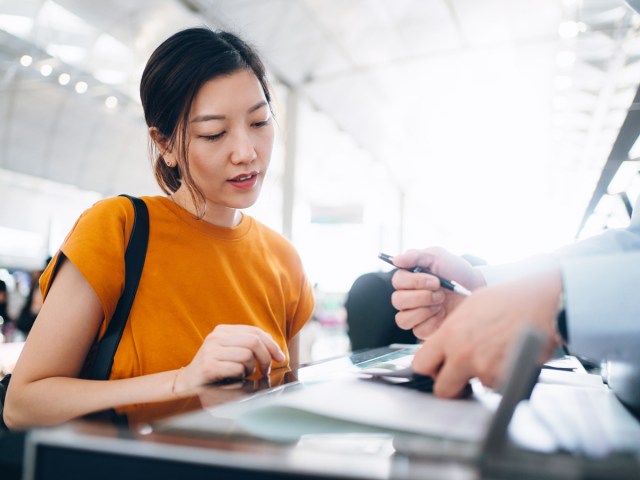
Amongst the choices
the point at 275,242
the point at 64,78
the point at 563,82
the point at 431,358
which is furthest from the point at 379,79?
the point at 431,358

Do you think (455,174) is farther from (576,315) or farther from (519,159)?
(576,315)

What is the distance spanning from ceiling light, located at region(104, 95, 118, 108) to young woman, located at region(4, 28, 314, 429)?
9.45 m

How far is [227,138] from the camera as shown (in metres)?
1.39

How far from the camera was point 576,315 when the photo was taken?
2.04 feet

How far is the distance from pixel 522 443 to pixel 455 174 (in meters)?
16.0

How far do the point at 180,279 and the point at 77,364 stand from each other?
0.32 meters

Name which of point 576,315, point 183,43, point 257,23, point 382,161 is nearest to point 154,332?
point 183,43

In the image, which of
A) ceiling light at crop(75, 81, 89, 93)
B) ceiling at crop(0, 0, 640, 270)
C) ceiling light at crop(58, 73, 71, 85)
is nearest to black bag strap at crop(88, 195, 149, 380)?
ceiling at crop(0, 0, 640, 270)

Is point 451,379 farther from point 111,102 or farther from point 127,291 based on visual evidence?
point 111,102

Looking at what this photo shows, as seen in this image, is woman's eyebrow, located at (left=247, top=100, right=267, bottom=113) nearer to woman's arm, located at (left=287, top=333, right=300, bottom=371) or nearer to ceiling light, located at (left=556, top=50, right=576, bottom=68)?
woman's arm, located at (left=287, top=333, right=300, bottom=371)

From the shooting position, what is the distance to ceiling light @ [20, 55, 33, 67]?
868 cm

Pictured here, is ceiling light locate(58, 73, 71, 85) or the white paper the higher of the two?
ceiling light locate(58, 73, 71, 85)

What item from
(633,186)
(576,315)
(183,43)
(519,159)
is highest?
(519,159)

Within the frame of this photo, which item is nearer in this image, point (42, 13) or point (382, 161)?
point (42, 13)
